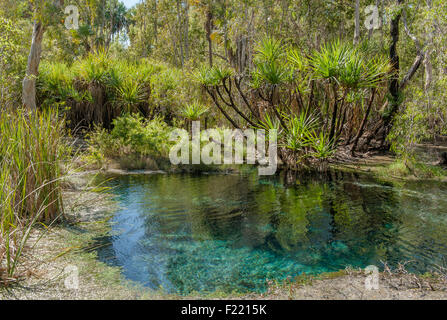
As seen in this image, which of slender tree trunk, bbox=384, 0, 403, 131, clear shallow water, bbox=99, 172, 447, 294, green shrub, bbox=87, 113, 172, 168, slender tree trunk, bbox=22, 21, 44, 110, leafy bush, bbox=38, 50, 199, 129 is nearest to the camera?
clear shallow water, bbox=99, 172, 447, 294

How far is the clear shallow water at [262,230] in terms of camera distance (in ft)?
15.6

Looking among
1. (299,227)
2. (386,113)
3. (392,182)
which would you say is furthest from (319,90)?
(299,227)

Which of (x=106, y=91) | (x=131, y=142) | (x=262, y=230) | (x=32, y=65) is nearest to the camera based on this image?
(x=262, y=230)

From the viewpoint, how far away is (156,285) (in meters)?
4.26

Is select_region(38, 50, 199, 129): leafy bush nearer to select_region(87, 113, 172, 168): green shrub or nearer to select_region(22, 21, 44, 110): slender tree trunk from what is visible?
select_region(87, 113, 172, 168): green shrub

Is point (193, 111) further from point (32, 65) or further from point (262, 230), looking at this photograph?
point (262, 230)

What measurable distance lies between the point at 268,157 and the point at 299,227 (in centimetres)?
632

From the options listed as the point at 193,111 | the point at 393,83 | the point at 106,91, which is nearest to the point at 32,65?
the point at 106,91

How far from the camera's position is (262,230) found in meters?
6.29

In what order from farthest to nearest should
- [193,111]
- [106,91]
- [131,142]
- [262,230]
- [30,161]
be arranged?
[106,91] < [193,111] < [131,142] < [262,230] < [30,161]

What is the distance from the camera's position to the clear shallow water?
475cm

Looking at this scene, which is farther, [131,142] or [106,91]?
[106,91]

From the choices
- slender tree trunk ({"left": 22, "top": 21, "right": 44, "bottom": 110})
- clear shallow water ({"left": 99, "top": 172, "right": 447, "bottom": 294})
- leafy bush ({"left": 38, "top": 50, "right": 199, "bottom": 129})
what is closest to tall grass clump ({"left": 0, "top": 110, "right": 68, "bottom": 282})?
clear shallow water ({"left": 99, "top": 172, "right": 447, "bottom": 294})

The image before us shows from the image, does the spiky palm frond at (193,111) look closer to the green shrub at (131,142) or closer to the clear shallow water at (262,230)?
the green shrub at (131,142)
